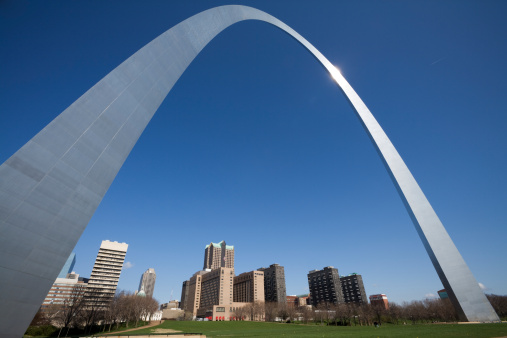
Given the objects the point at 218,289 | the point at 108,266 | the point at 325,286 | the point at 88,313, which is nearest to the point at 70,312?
the point at 88,313

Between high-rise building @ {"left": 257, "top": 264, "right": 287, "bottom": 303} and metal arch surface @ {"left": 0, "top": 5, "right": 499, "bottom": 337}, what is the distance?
143 m

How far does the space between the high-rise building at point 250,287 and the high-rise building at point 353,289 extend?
48959mm

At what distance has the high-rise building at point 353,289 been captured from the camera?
12575 cm

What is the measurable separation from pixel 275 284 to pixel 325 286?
2820 cm

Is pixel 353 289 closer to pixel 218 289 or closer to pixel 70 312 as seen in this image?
pixel 218 289

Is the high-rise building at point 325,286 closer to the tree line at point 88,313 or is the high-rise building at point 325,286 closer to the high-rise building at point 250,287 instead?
the high-rise building at point 250,287

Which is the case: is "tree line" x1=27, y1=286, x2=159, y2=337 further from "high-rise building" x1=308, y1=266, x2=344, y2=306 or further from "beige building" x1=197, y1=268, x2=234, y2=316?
"high-rise building" x1=308, y1=266, x2=344, y2=306

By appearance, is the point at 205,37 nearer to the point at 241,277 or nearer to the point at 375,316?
the point at 375,316

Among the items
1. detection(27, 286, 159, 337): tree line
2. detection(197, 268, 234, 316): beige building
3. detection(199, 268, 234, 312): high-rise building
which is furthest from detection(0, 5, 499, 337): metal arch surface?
detection(199, 268, 234, 312): high-rise building

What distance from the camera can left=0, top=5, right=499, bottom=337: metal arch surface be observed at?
14.0ft

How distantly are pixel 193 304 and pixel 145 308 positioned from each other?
96.8m

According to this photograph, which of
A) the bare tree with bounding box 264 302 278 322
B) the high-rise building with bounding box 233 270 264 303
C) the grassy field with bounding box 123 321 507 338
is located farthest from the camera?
the high-rise building with bounding box 233 270 264 303

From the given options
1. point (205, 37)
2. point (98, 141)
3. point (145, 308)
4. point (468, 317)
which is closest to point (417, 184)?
point (468, 317)

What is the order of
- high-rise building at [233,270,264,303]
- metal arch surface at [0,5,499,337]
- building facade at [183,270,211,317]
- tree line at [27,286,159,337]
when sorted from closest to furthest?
metal arch surface at [0,5,499,337], tree line at [27,286,159,337], high-rise building at [233,270,264,303], building facade at [183,270,211,317]
